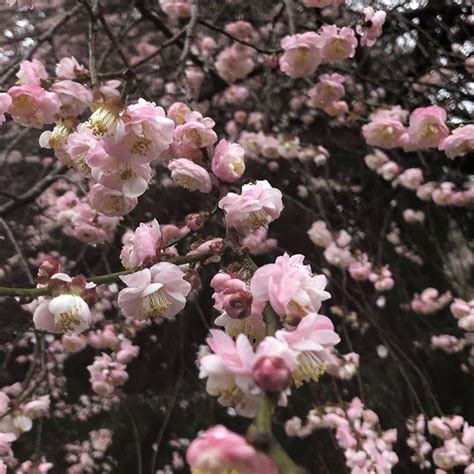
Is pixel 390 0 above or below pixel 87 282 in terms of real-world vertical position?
above

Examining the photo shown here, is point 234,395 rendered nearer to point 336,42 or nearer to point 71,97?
point 71,97

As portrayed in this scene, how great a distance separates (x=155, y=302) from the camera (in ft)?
2.65

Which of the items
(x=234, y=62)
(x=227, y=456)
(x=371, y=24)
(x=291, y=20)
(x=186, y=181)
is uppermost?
(x=234, y=62)

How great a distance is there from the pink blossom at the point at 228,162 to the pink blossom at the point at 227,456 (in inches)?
21.1

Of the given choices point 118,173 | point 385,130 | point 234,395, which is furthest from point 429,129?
point 234,395

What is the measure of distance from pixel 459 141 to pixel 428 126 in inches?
3.6

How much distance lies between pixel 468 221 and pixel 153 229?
2.45 meters

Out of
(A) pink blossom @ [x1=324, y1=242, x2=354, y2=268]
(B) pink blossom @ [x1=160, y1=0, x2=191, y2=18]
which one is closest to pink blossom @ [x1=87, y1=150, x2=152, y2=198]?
(B) pink blossom @ [x1=160, y1=0, x2=191, y2=18]

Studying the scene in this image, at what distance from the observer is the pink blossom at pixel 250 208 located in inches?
33.2

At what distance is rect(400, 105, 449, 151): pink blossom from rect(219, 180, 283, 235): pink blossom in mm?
663

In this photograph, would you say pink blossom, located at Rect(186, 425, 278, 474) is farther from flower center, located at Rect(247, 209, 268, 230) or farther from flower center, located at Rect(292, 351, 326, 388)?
flower center, located at Rect(247, 209, 268, 230)

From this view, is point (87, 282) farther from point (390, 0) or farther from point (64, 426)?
point (64, 426)

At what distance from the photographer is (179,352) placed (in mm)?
2979

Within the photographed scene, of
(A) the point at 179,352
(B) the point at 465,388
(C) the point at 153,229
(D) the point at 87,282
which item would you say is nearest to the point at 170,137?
(C) the point at 153,229
